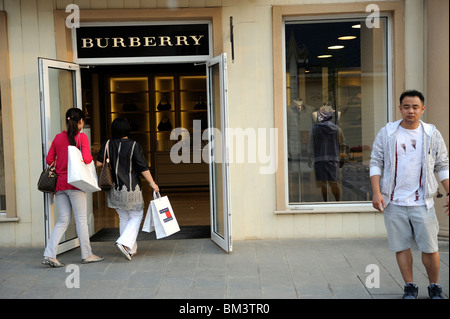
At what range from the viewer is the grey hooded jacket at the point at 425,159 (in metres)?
4.89

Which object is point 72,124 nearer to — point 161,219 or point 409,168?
point 161,219

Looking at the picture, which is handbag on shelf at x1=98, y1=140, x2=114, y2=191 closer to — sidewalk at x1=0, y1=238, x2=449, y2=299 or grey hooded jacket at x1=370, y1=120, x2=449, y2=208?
sidewalk at x1=0, y1=238, x2=449, y2=299

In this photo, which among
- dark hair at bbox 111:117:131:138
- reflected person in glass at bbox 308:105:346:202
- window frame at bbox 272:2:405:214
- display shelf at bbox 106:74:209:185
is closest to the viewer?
dark hair at bbox 111:117:131:138

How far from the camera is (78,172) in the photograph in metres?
6.18

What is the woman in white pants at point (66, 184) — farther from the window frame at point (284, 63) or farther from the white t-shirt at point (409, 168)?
the white t-shirt at point (409, 168)

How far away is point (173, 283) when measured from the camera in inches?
226

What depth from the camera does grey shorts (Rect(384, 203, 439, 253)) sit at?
4.89 m

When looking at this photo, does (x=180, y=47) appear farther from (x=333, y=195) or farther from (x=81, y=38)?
(x=333, y=195)

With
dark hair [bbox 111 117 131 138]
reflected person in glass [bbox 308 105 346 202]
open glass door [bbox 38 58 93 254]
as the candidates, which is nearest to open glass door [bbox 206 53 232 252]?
dark hair [bbox 111 117 131 138]

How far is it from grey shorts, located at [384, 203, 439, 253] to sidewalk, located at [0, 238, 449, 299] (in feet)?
1.75

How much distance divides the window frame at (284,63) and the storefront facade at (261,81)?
14 millimetres

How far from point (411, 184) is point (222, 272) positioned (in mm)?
2294

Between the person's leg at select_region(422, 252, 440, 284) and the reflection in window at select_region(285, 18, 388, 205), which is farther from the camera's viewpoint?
the reflection in window at select_region(285, 18, 388, 205)

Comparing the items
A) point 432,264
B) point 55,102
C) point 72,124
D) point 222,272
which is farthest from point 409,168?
point 55,102
